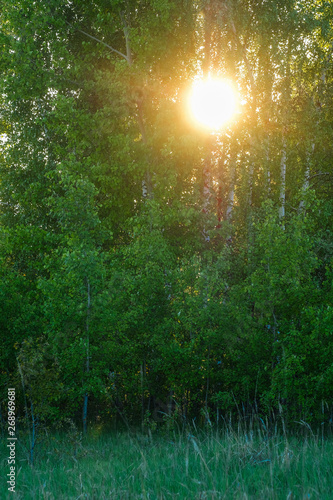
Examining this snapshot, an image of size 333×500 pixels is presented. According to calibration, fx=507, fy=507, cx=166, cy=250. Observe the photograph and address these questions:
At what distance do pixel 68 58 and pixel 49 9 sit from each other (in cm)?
130

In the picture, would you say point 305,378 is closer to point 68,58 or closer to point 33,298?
point 33,298

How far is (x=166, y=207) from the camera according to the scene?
1357 centimetres

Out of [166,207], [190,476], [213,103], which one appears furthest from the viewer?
[213,103]

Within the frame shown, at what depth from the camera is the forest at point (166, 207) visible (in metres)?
9.05

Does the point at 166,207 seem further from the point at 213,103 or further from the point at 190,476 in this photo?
the point at 190,476

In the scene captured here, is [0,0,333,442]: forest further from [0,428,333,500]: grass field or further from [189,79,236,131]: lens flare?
[0,428,333,500]: grass field

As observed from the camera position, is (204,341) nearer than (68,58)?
Yes

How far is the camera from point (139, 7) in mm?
14969

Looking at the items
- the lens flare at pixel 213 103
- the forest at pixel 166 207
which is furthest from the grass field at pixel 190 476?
the lens flare at pixel 213 103

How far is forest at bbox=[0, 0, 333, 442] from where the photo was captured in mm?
9047

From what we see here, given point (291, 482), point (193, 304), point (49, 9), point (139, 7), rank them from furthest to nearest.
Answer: point (139, 7), point (49, 9), point (193, 304), point (291, 482)

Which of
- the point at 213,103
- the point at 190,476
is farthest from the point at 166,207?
the point at 190,476

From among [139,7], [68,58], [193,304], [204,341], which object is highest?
[139,7]

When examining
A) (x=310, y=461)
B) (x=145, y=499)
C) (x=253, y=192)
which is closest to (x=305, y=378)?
(x=310, y=461)
